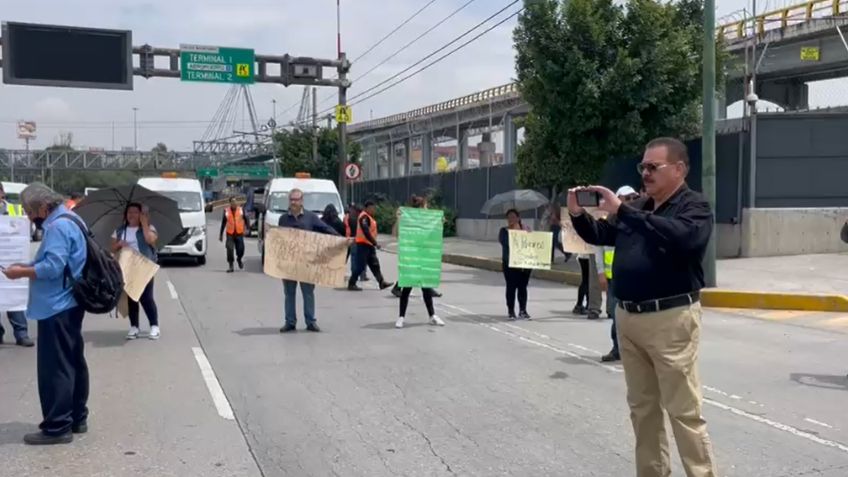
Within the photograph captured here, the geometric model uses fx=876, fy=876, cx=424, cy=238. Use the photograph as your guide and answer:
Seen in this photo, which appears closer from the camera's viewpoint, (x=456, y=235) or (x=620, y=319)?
(x=620, y=319)

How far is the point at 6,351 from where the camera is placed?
9.93 meters

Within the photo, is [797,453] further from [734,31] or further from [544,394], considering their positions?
[734,31]

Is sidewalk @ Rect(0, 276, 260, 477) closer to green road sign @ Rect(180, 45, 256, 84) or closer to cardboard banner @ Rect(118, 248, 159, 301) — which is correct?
cardboard banner @ Rect(118, 248, 159, 301)

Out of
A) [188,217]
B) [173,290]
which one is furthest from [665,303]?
[188,217]

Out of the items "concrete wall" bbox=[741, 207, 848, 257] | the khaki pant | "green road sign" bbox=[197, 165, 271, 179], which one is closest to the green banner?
the khaki pant

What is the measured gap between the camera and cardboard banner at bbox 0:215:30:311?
8.97m

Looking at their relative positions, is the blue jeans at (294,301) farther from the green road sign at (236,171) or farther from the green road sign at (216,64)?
the green road sign at (236,171)

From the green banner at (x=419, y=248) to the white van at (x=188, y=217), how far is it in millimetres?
10011

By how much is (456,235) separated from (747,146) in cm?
1597

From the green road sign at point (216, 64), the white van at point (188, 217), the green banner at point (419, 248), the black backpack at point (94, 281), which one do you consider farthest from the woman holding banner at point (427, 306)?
the green road sign at point (216, 64)

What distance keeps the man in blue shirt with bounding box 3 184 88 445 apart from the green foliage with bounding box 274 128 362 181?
1656 inches

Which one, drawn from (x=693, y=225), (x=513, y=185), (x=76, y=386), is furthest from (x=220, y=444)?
(x=513, y=185)

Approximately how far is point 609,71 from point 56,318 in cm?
1312

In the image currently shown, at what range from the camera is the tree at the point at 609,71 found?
17203 mm
